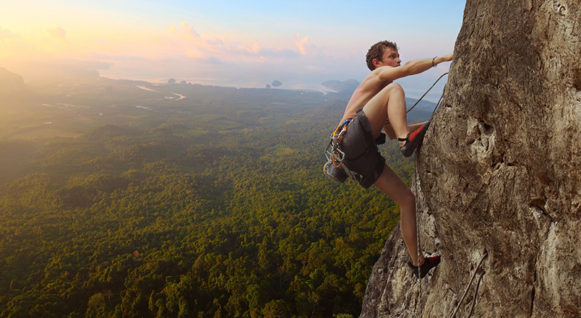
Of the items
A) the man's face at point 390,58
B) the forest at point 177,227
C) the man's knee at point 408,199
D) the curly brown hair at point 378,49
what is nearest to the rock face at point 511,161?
the man's knee at point 408,199

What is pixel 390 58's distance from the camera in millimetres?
3916

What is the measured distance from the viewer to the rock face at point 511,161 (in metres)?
2.22

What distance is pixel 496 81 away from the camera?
2.75 meters

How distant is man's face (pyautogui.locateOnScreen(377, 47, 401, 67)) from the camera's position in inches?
154

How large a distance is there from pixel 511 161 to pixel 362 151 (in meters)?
1.59

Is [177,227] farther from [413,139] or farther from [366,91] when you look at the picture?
[413,139]

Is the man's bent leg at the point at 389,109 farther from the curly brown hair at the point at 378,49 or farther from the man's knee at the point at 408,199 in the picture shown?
the man's knee at the point at 408,199

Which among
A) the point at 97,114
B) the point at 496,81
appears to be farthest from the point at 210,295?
the point at 97,114

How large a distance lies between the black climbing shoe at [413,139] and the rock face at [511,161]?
0.44 feet

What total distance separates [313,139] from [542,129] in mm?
130196

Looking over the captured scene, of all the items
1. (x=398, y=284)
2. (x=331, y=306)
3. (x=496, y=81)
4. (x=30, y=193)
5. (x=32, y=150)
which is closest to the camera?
(x=496, y=81)

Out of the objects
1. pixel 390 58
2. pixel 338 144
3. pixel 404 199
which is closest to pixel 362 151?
pixel 338 144

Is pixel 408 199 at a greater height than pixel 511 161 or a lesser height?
lesser

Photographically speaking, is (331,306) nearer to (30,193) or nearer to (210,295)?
(210,295)
